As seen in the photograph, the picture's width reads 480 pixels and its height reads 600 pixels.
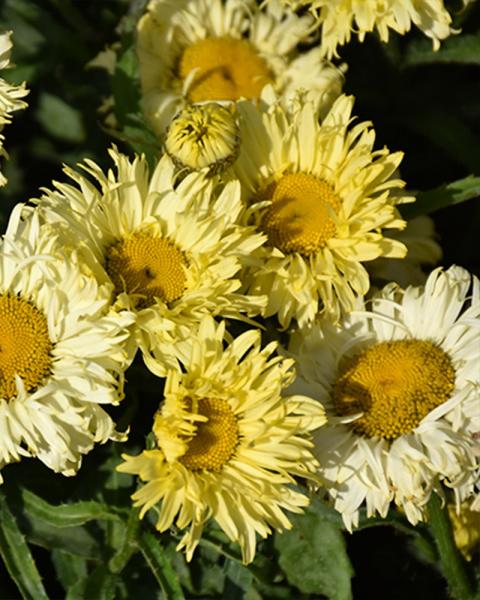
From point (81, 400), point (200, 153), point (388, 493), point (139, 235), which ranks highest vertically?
point (200, 153)

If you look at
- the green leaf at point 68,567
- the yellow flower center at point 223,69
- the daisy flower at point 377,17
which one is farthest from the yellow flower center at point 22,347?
the daisy flower at point 377,17

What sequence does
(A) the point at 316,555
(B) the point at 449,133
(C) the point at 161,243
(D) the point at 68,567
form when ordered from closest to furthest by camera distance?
(C) the point at 161,243 < (A) the point at 316,555 < (D) the point at 68,567 < (B) the point at 449,133

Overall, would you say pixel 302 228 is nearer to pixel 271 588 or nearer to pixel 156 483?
pixel 156 483

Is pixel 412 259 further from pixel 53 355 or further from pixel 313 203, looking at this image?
pixel 53 355

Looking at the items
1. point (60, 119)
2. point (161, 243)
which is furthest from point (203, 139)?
point (60, 119)

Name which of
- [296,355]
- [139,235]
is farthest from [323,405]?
[139,235]

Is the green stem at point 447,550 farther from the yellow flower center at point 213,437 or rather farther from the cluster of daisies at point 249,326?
the yellow flower center at point 213,437

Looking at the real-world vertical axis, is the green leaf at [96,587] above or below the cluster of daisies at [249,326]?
below
